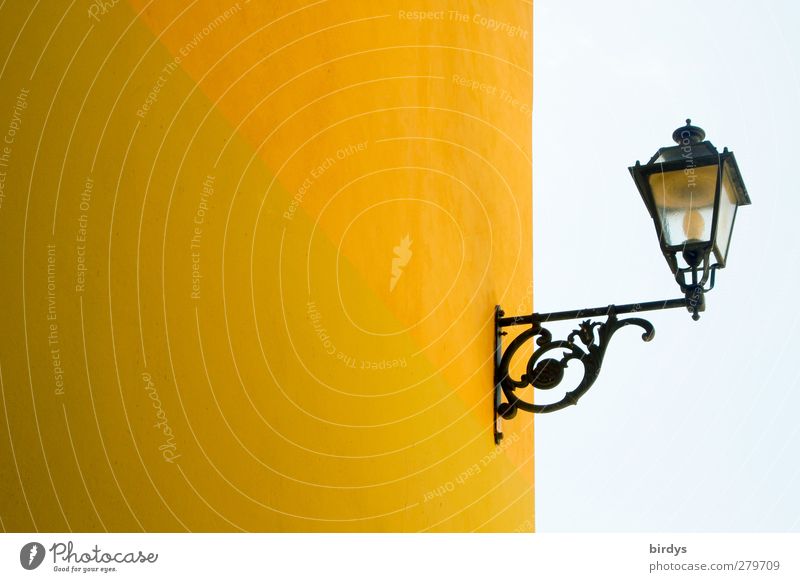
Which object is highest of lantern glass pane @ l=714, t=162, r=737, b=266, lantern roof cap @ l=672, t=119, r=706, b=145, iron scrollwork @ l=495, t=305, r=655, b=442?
lantern roof cap @ l=672, t=119, r=706, b=145

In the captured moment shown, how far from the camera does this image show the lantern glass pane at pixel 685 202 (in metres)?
3.41

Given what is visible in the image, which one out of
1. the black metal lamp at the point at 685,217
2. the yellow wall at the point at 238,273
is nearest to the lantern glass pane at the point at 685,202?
the black metal lamp at the point at 685,217

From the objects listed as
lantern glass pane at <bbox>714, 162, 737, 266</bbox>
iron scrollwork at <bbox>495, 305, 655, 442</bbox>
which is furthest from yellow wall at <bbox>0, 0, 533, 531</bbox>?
lantern glass pane at <bbox>714, 162, 737, 266</bbox>

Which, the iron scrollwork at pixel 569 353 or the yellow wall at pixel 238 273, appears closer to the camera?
the yellow wall at pixel 238 273

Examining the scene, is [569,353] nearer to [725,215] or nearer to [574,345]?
[574,345]

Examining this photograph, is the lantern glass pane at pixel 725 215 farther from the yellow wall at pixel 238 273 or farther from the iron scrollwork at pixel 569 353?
the yellow wall at pixel 238 273

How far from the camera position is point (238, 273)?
2477 millimetres

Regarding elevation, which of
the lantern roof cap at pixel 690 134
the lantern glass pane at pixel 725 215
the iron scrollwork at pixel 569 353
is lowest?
the iron scrollwork at pixel 569 353

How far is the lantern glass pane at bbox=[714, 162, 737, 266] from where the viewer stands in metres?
3.42

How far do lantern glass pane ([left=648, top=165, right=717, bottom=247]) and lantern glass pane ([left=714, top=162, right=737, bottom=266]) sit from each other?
1.7 inches

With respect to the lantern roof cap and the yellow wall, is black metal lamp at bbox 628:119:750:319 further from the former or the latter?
the yellow wall

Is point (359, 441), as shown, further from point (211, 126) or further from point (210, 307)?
point (211, 126)

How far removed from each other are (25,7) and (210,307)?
788mm

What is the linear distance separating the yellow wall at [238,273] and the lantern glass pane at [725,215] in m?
1.05
